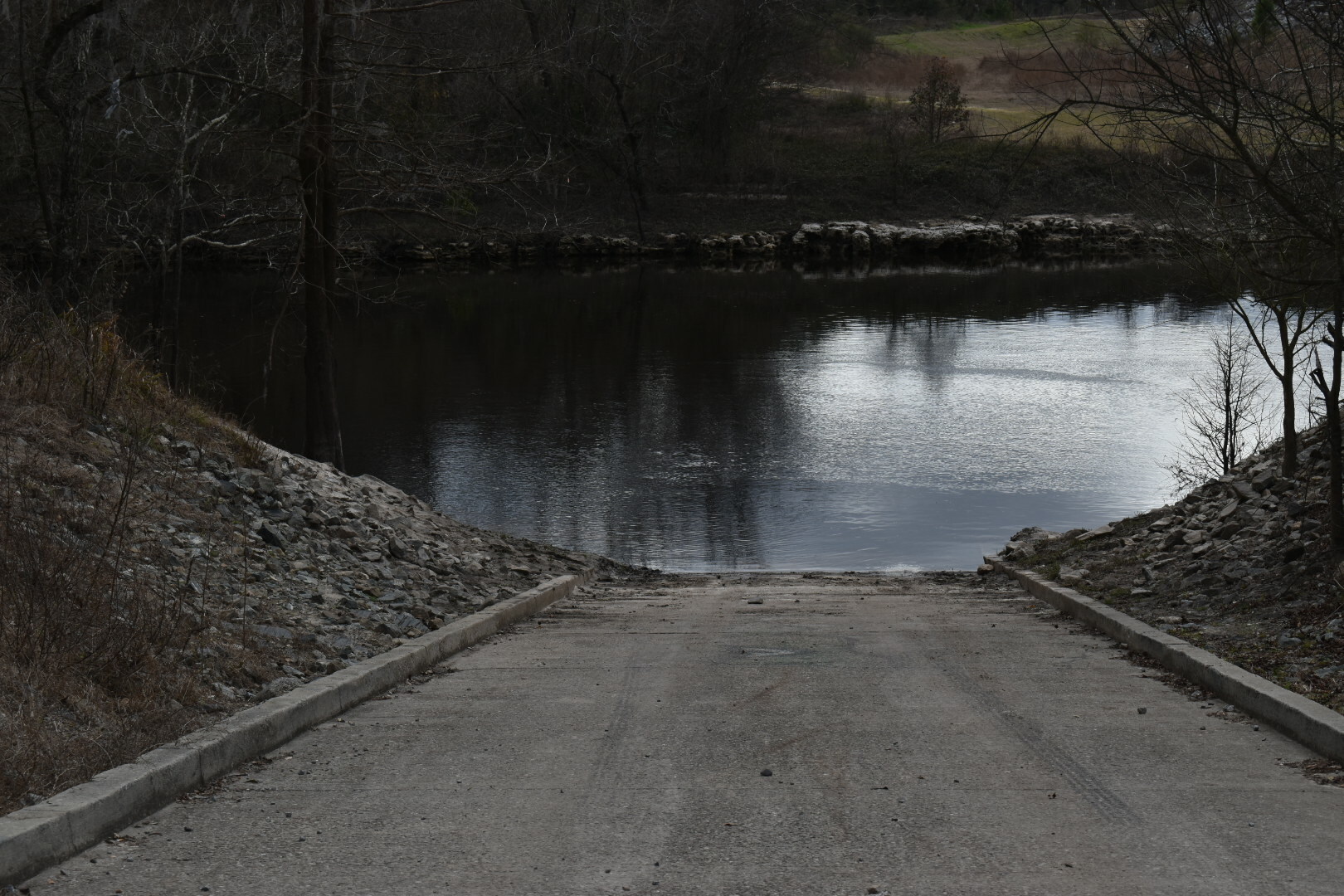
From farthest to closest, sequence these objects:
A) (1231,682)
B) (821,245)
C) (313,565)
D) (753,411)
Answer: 1. (821,245)
2. (753,411)
3. (313,565)
4. (1231,682)

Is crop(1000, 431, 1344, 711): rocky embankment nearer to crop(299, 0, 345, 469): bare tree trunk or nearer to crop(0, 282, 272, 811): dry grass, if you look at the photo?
crop(0, 282, 272, 811): dry grass

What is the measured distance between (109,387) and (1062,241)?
71.6m

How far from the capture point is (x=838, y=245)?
238 ft

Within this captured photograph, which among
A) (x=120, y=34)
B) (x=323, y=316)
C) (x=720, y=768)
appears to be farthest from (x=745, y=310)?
(x=720, y=768)

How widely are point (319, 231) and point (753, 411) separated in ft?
45.6

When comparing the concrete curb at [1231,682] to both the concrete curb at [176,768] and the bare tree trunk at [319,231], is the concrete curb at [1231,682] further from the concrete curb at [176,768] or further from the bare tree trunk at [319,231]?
the bare tree trunk at [319,231]

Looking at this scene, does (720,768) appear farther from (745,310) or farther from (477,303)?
(477,303)

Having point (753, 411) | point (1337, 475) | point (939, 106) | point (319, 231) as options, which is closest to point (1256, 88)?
point (1337, 475)

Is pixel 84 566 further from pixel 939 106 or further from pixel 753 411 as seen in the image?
pixel 939 106

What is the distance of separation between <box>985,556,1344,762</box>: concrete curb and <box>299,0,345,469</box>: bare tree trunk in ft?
30.1

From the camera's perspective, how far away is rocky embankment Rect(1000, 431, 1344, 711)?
293 inches

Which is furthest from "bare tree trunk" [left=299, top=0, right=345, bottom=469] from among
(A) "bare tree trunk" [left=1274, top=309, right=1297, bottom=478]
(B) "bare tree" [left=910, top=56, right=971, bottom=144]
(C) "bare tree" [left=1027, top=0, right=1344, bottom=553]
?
(B) "bare tree" [left=910, top=56, right=971, bottom=144]

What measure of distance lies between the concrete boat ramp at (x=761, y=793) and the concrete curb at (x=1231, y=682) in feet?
0.41

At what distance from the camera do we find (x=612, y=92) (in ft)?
208
